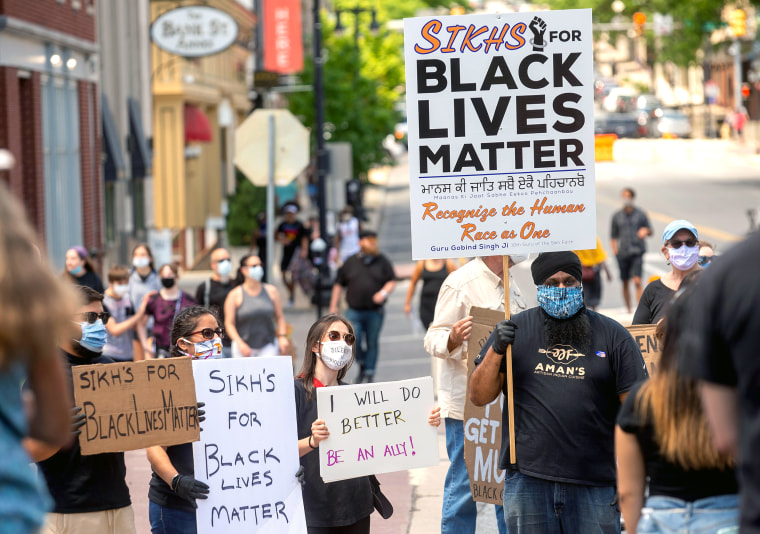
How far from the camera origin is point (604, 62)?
473ft

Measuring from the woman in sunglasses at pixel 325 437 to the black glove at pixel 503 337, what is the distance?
3.40 feet

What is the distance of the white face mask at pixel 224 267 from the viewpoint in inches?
506

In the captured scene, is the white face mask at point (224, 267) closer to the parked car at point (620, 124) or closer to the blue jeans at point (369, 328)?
the blue jeans at point (369, 328)

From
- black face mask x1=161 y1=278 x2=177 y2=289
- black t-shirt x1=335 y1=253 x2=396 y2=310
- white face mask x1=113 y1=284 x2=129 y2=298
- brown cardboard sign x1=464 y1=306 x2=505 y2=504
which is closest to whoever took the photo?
brown cardboard sign x1=464 y1=306 x2=505 y2=504

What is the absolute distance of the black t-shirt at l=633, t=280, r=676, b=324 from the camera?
7.57 meters

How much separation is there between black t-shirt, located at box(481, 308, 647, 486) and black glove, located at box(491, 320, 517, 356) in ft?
0.34

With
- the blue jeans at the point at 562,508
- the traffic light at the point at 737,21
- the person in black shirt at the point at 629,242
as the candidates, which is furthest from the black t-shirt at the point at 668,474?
the traffic light at the point at 737,21

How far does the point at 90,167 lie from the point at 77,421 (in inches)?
749

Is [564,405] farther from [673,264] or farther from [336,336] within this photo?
[673,264]

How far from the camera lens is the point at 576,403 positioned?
5.34 metres

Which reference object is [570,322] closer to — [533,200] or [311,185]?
[533,200]

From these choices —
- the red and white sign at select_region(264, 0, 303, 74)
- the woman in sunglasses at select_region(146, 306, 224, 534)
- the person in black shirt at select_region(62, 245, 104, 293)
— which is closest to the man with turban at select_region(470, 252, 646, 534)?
the woman in sunglasses at select_region(146, 306, 224, 534)

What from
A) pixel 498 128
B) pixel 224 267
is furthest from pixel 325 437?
pixel 224 267

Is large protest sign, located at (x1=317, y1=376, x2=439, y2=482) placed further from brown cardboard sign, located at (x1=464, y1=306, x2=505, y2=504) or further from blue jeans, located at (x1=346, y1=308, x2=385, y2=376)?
blue jeans, located at (x1=346, y1=308, x2=385, y2=376)
